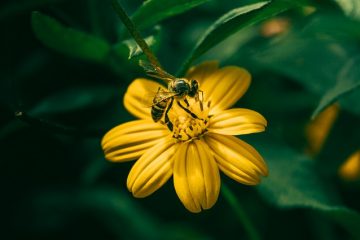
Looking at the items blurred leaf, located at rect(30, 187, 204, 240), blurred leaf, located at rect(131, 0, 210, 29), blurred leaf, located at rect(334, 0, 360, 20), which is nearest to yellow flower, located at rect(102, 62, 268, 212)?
blurred leaf, located at rect(131, 0, 210, 29)

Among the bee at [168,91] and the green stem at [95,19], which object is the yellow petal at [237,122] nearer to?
the bee at [168,91]

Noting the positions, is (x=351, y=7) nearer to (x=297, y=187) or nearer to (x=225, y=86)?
(x=225, y=86)

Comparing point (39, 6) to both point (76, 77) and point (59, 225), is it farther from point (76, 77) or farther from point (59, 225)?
point (59, 225)

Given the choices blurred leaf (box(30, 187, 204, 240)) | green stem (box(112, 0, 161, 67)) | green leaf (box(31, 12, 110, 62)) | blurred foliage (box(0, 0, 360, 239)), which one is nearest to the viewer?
green stem (box(112, 0, 161, 67))

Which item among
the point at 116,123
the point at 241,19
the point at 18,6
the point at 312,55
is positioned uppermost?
the point at 18,6

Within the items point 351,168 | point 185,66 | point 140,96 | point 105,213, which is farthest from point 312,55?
point 105,213

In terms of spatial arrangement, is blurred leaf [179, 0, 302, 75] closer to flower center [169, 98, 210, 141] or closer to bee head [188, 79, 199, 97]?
bee head [188, 79, 199, 97]
